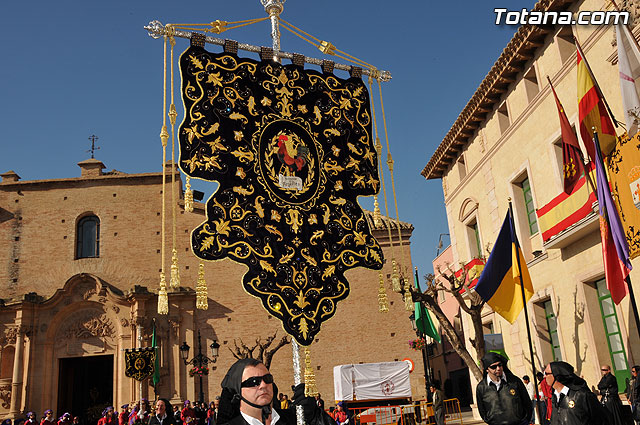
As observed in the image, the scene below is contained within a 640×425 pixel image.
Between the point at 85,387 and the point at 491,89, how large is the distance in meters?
22.9

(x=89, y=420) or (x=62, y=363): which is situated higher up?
(x=62, y=363)

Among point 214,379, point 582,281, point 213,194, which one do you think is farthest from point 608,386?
point 214,379

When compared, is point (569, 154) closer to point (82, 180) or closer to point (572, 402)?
point (572, 402)

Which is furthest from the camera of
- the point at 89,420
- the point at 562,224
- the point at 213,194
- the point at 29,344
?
the point at 89,420

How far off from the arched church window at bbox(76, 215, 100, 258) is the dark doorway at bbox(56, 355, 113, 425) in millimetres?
4863

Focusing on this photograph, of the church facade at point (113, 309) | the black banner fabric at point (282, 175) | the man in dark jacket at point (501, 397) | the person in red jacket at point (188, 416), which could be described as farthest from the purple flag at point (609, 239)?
the church facade at point (113, 309)

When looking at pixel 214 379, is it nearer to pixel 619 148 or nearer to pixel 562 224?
pixel 562 224

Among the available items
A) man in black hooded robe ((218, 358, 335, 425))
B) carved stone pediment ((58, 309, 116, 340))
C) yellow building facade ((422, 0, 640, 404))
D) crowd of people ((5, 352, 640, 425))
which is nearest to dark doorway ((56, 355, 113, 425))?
carved stone pediment ((58, 309, 116, 340))

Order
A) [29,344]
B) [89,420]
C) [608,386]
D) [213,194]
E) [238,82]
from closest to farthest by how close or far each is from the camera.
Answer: [213,194] < [238,82] < [608,386] < [29,344] < [89,420]

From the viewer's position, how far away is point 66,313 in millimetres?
24203

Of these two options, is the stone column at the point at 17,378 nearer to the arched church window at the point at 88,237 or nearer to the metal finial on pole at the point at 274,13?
the arched church window at the point at 88,237

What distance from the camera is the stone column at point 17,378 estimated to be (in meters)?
22.1

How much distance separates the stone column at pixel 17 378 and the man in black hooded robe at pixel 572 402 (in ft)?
74.0

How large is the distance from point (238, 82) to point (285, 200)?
1.52 metres
